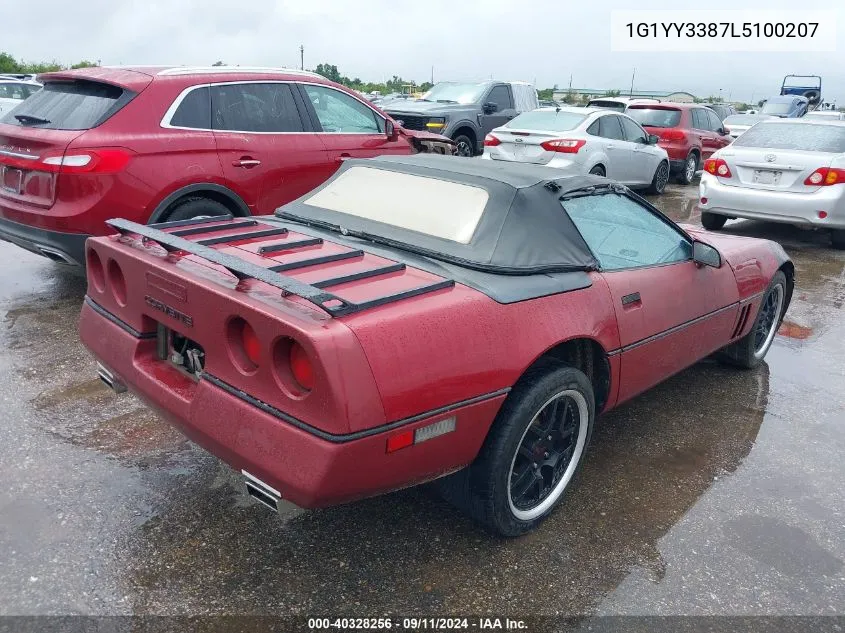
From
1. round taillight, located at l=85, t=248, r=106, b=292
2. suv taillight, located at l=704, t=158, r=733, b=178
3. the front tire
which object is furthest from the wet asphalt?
suv taillight, located at l=704, t=158, r=733, b=178

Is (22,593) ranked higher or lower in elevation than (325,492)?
lower

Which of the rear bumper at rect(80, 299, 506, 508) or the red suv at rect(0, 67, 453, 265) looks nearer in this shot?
the rear bumper at rect(80, 299, 506, 508)

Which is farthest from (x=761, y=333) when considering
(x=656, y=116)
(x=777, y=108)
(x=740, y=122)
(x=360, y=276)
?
(x=777, y=108)

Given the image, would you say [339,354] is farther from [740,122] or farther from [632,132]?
[740,122]

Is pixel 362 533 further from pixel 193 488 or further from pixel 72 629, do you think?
pixel 72 629

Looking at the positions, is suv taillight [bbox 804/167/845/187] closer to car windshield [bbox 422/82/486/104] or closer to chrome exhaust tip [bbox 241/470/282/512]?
car windshield [bbox 422/82/486/104]

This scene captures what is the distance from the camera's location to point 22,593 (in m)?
2.40

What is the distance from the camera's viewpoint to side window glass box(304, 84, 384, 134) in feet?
20.5

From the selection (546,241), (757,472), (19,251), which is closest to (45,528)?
(546,241)

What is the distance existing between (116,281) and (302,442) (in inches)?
52.1

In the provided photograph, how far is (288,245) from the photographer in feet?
9.80

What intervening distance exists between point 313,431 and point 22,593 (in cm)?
120

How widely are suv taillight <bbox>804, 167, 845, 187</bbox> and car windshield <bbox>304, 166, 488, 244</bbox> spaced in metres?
6.07

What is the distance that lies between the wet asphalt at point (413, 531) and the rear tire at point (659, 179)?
8.57 m
